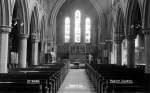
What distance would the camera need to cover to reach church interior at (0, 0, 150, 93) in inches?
361

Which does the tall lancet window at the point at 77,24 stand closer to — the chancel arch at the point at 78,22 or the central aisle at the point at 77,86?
the chancel arch at the point at 78,22

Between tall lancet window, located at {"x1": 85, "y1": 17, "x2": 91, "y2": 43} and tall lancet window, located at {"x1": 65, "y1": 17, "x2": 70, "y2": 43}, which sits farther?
tall lancet window, located at {"x1": 65, "y1": 17, "x2": 70, "y2": 43}

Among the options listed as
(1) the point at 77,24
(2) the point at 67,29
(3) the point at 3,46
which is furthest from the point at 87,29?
(3) the point at 3,46

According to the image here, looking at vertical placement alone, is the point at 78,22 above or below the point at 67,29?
above

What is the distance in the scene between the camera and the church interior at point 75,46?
9.16m

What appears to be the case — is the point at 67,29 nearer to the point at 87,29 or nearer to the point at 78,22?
the point at 78,22

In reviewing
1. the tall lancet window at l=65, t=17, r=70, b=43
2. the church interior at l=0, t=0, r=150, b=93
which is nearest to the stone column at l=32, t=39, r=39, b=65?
the church interior at l=0, t=0, r=150, b=93

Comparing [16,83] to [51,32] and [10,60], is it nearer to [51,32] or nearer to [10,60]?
[10,60]

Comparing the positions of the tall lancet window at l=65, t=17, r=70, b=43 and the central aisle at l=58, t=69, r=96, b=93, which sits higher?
the tall lancet window at l=65, t=17, r=70, b=43

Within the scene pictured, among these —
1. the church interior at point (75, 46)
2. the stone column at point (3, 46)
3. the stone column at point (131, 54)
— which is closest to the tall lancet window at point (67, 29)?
the church interior at point (75, 46)

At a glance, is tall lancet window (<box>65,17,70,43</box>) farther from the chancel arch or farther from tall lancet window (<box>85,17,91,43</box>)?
tall lancet window (<box>85,17,91,43</box>)

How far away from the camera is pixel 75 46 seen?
124 feet

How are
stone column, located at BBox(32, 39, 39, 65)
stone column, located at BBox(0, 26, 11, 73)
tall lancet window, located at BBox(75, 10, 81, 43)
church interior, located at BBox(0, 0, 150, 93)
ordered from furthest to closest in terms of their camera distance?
tall lancet window, located at BBox(75, 10, 81, 43) → stone column, located at BBox(32, 39, 39, 65) → stone column, located at BBox(0, 26, 11, 73) → church interior, located at BBox(0, 0, 150, 93)

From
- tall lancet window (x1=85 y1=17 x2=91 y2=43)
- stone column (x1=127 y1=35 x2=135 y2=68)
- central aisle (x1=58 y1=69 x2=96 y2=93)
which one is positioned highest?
tall lancet window (x1=85 y1=17 x2=91 y2=43)
